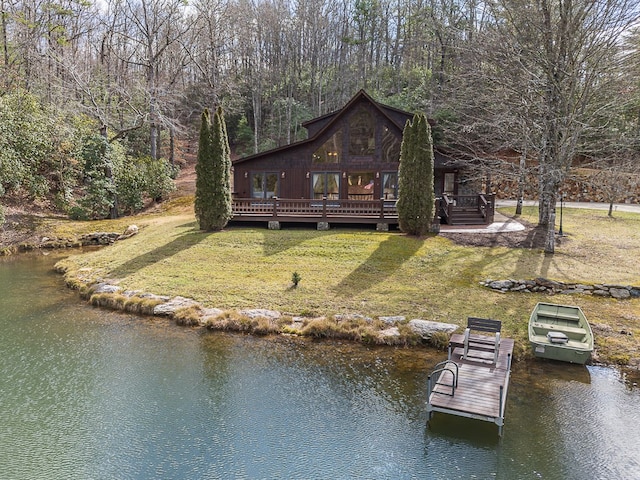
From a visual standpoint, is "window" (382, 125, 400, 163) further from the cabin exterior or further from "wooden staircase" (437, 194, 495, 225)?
"wooden staircase" (437, 194, 495, 225)

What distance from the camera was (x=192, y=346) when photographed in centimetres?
982

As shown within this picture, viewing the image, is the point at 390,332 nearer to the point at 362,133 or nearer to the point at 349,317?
the point at 349,317

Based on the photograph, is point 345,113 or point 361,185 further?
point 361,185

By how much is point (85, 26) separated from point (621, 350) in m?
45.1

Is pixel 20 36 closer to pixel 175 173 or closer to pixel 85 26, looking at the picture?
pixel 85 26

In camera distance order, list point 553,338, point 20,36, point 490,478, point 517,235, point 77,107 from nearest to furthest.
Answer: point 490,478 → point 553,338 → point 517,235 → point 77,107 → point 20,36

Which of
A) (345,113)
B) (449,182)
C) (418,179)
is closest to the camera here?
(418,179)

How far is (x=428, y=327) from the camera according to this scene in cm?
991

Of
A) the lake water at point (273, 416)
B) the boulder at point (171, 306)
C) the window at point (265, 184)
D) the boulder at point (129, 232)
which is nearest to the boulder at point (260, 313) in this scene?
the lake water at point (273, 416)

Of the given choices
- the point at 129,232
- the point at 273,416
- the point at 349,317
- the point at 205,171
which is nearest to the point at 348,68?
the point at 205,171

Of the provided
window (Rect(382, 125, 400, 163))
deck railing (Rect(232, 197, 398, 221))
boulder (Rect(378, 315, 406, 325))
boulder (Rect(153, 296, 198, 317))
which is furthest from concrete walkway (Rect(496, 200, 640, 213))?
boulder (Rect(153, 296, 198, 317))

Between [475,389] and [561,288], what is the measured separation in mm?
6755

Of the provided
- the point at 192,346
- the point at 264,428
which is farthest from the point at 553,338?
the point at 192,346

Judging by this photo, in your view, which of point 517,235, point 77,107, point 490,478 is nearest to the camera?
point 490,478
